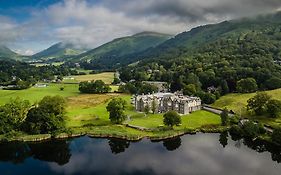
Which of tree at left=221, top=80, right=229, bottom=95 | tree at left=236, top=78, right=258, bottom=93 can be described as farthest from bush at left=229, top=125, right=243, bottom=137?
tree at left=221, top=80, right=229, bottom=95

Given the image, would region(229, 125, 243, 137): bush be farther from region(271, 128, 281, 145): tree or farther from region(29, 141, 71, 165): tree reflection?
region(29, 141, 71, 165): tree reflection

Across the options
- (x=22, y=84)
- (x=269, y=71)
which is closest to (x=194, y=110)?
(x=269, y=71)

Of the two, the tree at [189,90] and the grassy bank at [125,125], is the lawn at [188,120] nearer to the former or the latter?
the grassy bank at [125,125]

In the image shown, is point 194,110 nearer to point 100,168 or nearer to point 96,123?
point 96,123

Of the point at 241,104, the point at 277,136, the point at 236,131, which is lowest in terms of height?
the point at 236,131

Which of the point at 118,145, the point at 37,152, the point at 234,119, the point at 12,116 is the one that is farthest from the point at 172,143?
the point at 12,116

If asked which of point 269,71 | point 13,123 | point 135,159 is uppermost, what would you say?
point 269,71

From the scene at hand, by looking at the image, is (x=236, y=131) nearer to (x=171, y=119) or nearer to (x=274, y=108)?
(x=274, y=108)
